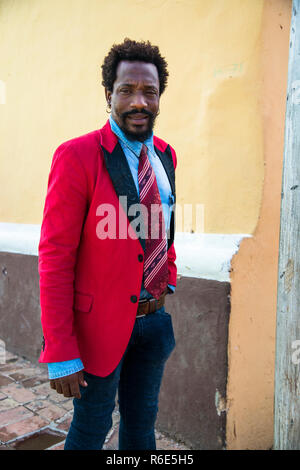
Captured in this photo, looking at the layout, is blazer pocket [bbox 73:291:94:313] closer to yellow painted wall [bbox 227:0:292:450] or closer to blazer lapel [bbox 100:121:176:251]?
blazer lapel [bbox 100:121:176:251]

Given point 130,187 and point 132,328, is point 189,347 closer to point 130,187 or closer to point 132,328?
point 132,328

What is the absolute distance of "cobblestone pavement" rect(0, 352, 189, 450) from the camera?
2717 mm

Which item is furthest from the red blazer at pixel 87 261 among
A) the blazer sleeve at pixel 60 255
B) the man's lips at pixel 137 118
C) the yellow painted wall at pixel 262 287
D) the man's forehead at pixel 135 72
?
the yellow painted wall at pixel 262 287

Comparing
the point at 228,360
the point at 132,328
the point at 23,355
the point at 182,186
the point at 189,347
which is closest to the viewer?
the point at 132,328

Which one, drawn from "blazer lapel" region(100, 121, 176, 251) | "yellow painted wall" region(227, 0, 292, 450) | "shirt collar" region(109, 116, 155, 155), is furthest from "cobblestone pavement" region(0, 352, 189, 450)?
"shirt collar" region(109, 116, 155, 155)

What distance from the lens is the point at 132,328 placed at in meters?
1.66

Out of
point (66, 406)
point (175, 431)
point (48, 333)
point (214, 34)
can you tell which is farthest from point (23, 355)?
point (214, 34)

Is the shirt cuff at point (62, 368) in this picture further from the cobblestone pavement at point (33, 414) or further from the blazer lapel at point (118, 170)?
the cobblestone pavement at point (33, 414)

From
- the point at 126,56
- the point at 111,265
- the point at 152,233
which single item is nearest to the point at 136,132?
the point at 126,56

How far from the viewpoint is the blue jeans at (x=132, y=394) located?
165 cm

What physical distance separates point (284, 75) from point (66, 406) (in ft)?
9.87

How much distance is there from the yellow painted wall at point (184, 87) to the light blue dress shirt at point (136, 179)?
758mm

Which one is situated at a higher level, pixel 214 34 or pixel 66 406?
pixel 214 34

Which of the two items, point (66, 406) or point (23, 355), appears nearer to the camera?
point (66, 406)
